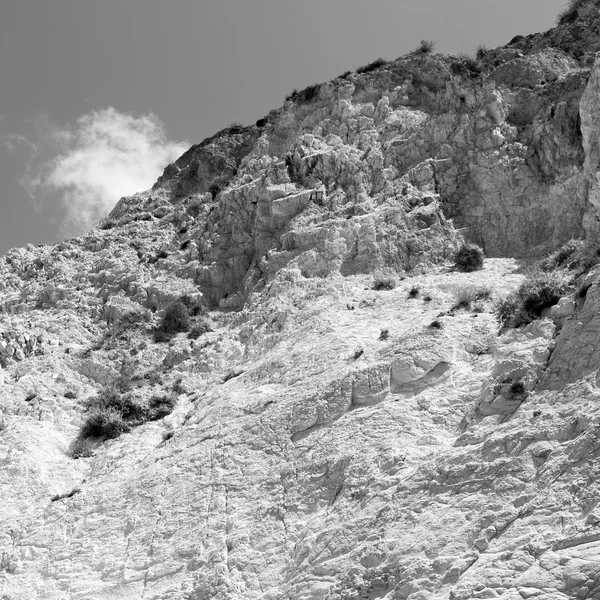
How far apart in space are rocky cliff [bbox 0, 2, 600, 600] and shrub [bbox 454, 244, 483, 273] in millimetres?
286

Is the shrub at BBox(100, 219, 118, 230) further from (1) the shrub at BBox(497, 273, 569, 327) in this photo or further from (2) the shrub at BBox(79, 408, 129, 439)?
(1) the shrub at BBox(497, 273, 569, 327)

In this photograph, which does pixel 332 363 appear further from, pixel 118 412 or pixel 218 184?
pixel 218 184

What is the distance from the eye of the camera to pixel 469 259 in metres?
20.5

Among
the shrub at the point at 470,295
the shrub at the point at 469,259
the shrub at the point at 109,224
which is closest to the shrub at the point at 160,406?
the shrub at the point at 470,295

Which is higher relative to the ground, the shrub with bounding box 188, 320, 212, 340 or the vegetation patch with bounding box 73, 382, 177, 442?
the shrub with bounding box 188, 320, 212, 340

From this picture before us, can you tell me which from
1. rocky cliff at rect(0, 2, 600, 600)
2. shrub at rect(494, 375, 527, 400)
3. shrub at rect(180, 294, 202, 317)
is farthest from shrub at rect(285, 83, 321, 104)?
shrub at rect(494, 375, 527, 400)

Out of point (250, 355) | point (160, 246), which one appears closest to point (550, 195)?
Answer: point (250, 355)

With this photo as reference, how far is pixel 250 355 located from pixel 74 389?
4.34 m

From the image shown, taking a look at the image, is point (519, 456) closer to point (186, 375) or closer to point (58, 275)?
point (186, 375)

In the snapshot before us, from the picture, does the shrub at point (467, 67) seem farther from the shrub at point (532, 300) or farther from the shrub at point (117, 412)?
the shrub at point (117, 412)

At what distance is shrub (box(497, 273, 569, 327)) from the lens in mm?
15828

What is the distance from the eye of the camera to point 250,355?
66.0 ft

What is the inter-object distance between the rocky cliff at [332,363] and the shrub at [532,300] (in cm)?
35

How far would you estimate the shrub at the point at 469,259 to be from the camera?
20.4 meters
